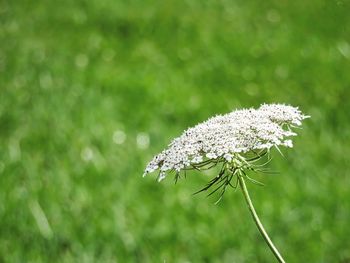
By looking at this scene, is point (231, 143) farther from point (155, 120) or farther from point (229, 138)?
point (155, 120)

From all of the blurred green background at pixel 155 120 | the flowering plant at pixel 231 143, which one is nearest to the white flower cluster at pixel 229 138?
the flowering plant at pixel 231 143

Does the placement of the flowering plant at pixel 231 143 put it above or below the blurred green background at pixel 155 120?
below

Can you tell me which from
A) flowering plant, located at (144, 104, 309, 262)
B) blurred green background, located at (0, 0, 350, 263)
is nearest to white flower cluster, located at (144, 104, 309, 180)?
flowering plant, located at (144, 104, 309, 262)

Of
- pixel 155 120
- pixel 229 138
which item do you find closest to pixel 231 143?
pixel 229 138

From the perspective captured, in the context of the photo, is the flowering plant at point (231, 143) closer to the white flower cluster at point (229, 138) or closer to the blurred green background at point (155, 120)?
the white flower cluster at point (229, 138)

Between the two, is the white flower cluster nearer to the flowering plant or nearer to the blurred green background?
the flowering plant

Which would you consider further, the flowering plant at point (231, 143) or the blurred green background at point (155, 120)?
the blurred green background at point (155, 120)
